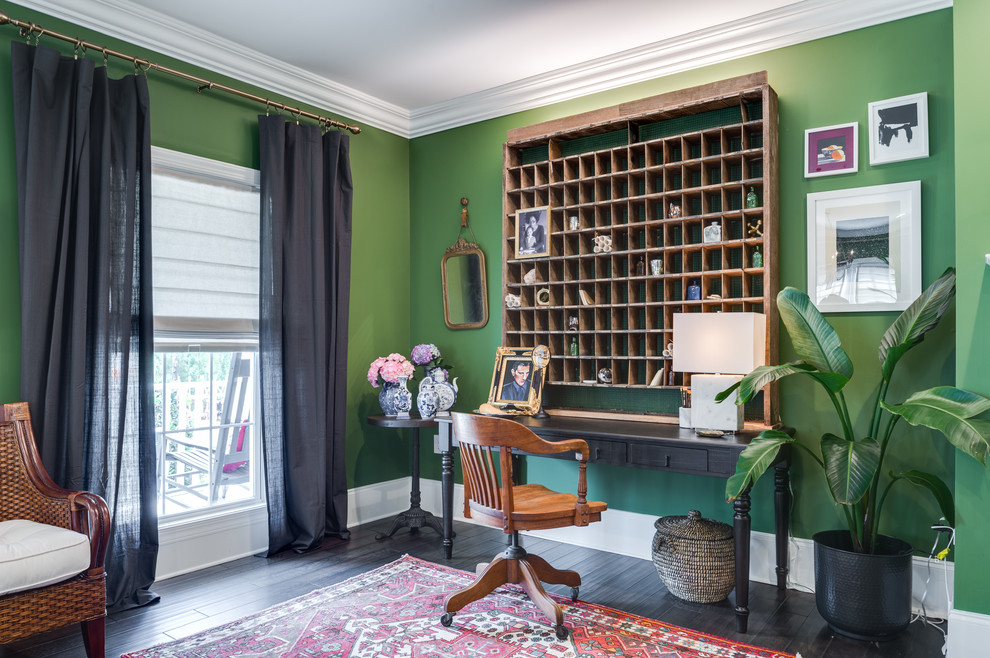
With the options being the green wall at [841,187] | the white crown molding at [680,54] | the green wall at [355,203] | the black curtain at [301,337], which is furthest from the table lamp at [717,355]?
the green wall at [355,203]

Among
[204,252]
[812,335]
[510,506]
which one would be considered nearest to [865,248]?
[812,335]

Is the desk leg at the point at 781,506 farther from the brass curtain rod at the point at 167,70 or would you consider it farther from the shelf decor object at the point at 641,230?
the brass curtain rod at the point at 167,70

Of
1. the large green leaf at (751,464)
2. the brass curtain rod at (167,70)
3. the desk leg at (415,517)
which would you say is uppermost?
the brass curtain rod at (167,70)

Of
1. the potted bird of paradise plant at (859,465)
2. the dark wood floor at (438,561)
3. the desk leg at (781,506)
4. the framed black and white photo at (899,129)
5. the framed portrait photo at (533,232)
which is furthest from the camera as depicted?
the framed portrait photo at (533,232)

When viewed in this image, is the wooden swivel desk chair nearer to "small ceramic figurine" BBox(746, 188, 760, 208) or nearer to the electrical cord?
the electrical cord

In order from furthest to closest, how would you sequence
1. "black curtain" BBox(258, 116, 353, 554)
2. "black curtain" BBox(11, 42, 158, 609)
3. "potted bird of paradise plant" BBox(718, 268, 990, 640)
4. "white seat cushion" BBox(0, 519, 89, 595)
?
"black curtain" BBox(258, 116, 353, 554), "black curtain" BBox(11, 42, 158, 609), "potted bird of paradise plant" BBox(718, 268, 990, 640), "white seat cushion" BBox(0, 519, 89, 595)

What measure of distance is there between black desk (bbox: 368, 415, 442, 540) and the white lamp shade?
162 centimetres

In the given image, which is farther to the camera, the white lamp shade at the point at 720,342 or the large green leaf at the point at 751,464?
the white lamp shade at the point at 720,342

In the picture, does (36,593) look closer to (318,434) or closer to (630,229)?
(318,434)

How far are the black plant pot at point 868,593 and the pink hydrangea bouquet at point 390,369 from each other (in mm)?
2620

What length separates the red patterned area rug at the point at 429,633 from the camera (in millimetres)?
2643

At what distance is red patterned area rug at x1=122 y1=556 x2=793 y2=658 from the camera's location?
2.64m

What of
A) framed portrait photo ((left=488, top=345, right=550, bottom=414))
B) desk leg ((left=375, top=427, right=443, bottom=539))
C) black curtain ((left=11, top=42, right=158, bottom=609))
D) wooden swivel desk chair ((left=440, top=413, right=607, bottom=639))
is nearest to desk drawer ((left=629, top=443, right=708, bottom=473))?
wooden swivel desk chair ((left=440, top=413, right=607, bottom=639))

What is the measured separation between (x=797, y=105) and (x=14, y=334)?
404 cm
